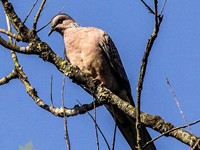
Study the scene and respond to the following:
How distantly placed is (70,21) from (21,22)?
2.57 meters

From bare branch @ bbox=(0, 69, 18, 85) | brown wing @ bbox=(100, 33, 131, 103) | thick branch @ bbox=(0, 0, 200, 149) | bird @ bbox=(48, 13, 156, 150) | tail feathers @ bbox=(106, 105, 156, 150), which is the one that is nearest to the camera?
thick branch @ bbox=(0, 0, 200, 149)

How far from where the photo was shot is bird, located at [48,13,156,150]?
618 centimetres

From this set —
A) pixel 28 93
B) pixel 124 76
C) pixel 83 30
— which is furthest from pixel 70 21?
pixel 28 93

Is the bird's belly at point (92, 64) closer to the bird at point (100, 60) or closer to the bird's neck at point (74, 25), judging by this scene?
the bird at point (100, 60)

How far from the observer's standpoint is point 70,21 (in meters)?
7.15

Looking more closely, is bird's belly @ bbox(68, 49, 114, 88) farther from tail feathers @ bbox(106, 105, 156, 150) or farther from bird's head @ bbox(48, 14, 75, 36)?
bird's head @ bbox(48, 14, 75, 36)

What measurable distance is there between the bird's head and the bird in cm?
22

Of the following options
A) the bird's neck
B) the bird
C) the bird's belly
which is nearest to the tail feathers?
the bird

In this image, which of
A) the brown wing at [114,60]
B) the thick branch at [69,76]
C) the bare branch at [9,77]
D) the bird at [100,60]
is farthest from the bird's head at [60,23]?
the thick branch at [69,76]

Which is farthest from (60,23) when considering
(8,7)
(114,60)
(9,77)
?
(8,7)

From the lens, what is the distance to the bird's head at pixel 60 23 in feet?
23.2

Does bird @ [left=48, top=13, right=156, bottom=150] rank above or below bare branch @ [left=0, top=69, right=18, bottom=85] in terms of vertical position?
above

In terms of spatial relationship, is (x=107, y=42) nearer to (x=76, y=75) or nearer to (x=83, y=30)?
(x=83, y=30)

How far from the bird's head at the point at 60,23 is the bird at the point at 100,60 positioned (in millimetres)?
220
